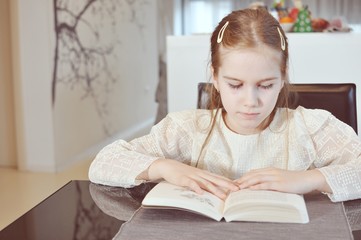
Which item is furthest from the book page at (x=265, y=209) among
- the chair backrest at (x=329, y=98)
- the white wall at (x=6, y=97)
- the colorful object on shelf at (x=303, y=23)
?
the white wall at (x=6, y=97)

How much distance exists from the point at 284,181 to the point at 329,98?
0.63 metres

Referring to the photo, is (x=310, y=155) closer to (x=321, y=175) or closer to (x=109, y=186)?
(x=321, y=175)

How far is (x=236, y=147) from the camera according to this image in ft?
4.11

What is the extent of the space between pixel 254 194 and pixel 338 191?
0.60ft

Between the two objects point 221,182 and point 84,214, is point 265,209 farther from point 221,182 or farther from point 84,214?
point 84,214

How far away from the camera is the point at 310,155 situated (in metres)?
1.25

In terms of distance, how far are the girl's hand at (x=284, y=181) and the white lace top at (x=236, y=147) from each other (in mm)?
142

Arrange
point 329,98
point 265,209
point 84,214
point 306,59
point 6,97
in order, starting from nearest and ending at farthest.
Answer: point 265,209, point 84,214, point 329,98, point 306,59, point 6,97

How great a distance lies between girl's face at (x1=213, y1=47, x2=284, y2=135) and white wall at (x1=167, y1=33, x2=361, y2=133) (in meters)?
1.42

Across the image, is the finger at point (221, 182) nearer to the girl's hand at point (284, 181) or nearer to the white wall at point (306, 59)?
the girl's hand at point (284, 181)

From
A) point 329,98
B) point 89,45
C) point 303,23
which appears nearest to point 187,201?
point 329,98

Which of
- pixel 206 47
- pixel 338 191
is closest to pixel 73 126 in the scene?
pixel 206 47

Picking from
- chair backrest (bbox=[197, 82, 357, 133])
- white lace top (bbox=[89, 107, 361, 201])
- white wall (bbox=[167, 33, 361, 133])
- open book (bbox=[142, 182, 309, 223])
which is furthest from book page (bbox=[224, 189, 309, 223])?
white wall (bbox=[167, 33, 361, 133])

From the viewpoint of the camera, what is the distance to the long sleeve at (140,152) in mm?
1159
